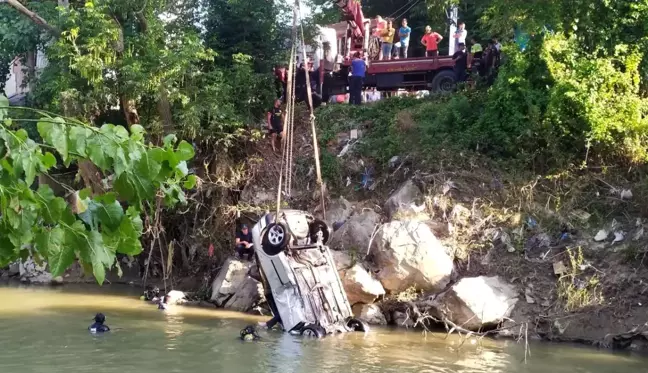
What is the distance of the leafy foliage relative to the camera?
221cm

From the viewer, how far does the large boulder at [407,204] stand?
51.1 feet

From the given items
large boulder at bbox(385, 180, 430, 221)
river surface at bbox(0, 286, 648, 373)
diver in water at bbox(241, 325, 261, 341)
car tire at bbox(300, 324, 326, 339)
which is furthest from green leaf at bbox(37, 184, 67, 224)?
large boulder at bbox(385, 180, 430, 221)

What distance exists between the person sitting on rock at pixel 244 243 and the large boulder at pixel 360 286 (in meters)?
2.04

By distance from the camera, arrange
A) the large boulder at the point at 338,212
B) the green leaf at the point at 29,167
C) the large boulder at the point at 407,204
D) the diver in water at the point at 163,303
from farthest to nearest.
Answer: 1. the large boulder at the point at 338,212
2. the diver in water at the point at 163,303
3. the large boulder at the point at 407,204
4. the green leaf at the point at 29,167

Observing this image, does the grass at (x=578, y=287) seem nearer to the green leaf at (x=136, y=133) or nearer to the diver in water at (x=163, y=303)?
the diver in water at (x=163, y=303)

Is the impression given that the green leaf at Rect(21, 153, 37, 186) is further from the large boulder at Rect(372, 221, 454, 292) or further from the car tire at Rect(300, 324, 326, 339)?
the large boulder at Rect(372, 221, 454, 292)

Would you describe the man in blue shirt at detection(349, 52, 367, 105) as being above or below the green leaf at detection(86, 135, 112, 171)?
above

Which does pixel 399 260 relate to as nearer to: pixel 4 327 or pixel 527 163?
pixel 527 163

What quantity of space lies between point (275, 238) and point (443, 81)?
28.1 ft

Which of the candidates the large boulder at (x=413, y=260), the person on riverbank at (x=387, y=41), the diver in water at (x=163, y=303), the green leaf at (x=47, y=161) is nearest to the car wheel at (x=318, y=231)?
the large boulder at (x=413, y=260)

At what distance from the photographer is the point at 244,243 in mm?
15789

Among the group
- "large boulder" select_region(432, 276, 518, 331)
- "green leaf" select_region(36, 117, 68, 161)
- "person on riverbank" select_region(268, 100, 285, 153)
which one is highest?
"person on riverbank" select_region(268, 100, 285, 153)

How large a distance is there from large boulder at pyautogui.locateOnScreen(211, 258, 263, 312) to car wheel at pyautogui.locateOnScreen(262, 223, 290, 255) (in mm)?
3068

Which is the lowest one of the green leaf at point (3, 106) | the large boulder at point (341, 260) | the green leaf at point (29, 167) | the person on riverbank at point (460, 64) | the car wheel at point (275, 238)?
the large boulder at point (341, 260)
